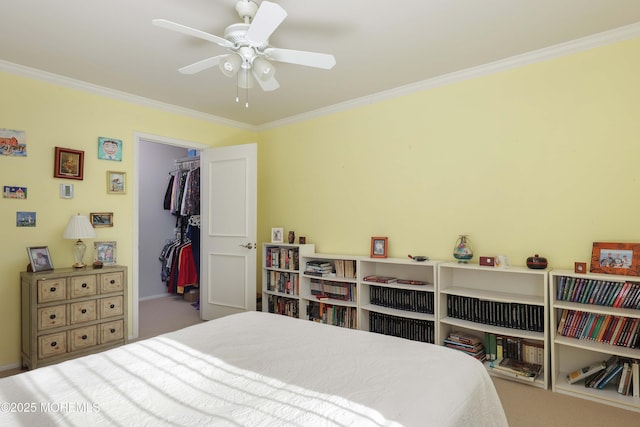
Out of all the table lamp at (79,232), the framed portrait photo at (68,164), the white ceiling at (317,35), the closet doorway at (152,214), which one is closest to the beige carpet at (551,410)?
the table lamp at (79,232)

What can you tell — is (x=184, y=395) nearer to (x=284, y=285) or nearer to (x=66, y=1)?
(x=66, y=1)

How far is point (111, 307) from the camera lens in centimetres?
314

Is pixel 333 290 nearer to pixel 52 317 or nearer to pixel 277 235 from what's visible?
pixel 277 235

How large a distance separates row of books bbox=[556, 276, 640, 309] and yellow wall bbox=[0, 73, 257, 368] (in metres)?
3.91

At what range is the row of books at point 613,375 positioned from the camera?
2244 millimetres

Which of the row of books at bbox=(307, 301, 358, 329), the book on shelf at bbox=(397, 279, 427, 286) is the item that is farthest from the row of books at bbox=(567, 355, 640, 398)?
the row of books at bbox=(307, 301, 358, 329)

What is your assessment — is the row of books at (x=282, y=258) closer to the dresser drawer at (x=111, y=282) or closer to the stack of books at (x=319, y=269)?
the stack of books at (x=319, y=269)

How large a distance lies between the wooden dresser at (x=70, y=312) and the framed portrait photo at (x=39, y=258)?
89mm

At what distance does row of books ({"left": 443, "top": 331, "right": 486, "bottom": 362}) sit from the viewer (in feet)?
9.25

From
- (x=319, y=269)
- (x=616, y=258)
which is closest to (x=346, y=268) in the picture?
(x=319, y=269)

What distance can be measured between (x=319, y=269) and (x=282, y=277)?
0.57 m

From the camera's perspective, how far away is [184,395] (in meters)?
1.25

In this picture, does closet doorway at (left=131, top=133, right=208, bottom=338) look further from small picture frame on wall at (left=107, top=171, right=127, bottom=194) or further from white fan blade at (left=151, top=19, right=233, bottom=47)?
white fan blade at (left=151, top=19, right=233, bottom=47)

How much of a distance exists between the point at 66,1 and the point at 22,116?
1.41 metres
